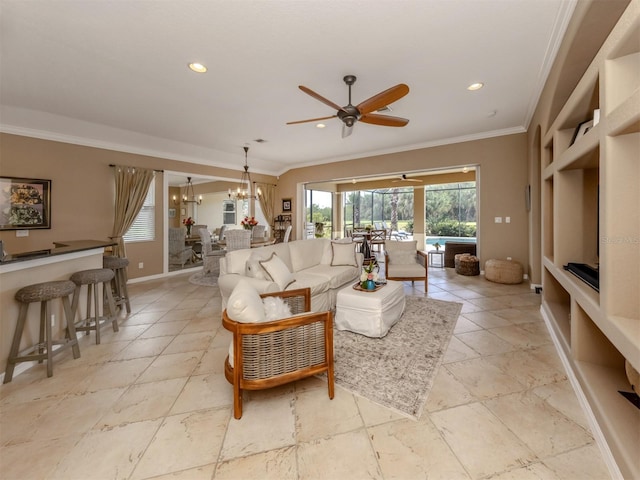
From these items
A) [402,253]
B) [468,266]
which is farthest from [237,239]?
[468,266]

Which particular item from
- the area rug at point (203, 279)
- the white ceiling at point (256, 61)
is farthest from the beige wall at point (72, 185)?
the area rug at point (203, 279)

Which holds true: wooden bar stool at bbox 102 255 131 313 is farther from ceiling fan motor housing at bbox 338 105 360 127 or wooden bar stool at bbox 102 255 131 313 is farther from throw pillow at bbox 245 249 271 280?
ceiling fan motor housing at bbox 338 105 360 127

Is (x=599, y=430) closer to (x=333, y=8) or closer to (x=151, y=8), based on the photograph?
(x=333, y=8)

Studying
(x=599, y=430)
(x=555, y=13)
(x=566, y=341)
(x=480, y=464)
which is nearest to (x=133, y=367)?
(x=480, y=464)

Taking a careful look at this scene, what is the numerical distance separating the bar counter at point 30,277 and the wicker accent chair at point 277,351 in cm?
182

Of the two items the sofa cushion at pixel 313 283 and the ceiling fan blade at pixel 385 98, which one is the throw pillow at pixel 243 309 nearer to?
the sofa cushion at pixel 313 283

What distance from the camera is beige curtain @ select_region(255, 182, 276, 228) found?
816 cm

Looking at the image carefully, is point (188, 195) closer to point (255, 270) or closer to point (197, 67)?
point (197, 67)

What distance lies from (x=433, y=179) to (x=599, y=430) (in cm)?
845

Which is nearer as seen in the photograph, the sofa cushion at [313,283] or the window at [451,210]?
the sofa cushion at [313,283]

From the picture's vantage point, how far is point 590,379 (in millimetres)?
1800

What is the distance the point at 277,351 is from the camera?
1790 millimetres

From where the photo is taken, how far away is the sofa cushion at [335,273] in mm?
3768

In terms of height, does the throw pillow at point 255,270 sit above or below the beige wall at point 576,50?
below
